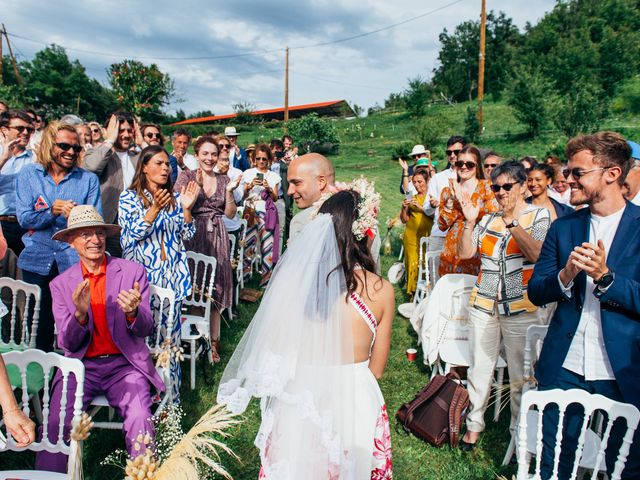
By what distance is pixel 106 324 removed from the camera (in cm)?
308

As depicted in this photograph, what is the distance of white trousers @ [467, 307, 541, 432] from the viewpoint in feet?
10.8

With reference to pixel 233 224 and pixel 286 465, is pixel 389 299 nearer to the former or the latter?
pixel 286 465

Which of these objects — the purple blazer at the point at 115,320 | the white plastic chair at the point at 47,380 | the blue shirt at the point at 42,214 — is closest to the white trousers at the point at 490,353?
the purple blazer at the point at 115,320

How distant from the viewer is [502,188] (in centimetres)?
333

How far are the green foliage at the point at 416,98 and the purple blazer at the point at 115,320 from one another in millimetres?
36783

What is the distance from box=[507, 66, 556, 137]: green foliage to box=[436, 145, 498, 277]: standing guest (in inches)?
982

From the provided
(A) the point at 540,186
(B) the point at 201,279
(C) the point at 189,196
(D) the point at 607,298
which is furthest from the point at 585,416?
(B) the point at 201,279

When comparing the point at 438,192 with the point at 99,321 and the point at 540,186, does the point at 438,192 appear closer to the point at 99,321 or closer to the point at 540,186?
the point at 540,186

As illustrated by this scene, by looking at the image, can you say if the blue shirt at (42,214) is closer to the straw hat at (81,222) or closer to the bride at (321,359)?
the straw hat at (81,222)

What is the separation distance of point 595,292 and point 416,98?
3822 cm

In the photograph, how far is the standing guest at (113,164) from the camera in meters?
4.47

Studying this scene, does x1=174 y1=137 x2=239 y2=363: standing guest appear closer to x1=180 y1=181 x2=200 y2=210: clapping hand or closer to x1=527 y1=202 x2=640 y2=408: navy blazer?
x1=180 y1=181 x2=200 y2=210: clapping hand

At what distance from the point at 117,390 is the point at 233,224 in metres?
3.49

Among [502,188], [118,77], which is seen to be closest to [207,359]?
[502,188]
